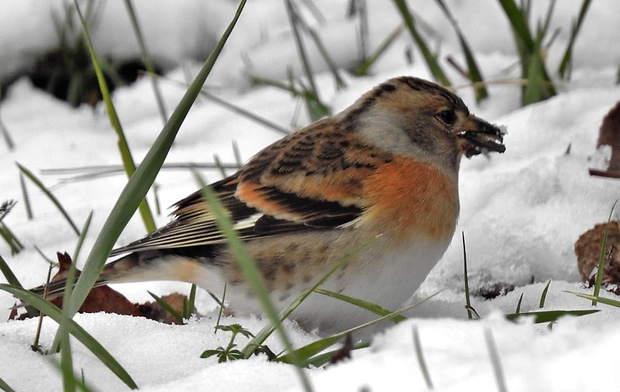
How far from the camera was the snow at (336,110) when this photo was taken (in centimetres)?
166

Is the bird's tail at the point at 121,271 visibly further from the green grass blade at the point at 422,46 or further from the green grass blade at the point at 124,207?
the green grass blade at the point at 422,46

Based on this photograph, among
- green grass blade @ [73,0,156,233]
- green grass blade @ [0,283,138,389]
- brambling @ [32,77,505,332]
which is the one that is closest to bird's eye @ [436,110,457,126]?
brambling @ [32,77,505,332]

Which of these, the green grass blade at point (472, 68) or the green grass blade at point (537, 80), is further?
the green grass blade at point (472, 68)

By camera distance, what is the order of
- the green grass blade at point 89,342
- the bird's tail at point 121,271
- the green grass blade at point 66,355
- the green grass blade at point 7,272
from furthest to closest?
the bird's tail at point 121,271, the green grass blade at point 7,272, the green grass blade at point 89,342, the green grass blade at point 66,355

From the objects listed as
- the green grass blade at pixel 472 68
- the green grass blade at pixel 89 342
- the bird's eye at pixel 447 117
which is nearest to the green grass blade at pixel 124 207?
the green grass blade at pixel 89 342

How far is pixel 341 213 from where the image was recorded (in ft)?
9.45

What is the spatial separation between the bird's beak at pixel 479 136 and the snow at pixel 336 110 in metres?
0.25

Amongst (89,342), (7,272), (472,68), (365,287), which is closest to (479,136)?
(365,287)

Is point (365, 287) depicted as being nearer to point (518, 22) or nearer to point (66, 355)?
point (66, 355)

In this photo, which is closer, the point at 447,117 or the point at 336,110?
the point at 447,117

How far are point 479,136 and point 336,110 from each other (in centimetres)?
135

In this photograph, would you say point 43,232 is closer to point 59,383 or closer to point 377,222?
point 377,222

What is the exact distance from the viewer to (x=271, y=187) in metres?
3.03

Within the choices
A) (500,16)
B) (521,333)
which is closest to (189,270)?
(521,333)
